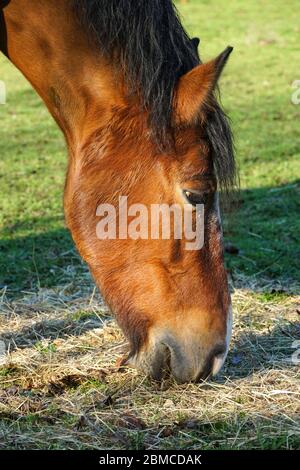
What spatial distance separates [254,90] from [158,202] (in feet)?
28.3

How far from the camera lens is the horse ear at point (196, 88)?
3.11 meters

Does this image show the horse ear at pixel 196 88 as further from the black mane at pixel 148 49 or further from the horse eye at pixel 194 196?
the horse eye at pixel 194 196

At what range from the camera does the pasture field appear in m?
3.48

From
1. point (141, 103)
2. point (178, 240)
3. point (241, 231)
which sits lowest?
point (241, 231)

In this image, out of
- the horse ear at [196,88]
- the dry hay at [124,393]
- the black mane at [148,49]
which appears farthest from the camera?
the dry hay at [124,393]

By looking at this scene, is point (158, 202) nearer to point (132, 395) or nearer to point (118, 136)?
point (118, 136)

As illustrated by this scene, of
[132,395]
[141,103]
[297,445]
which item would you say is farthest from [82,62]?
[297,445]

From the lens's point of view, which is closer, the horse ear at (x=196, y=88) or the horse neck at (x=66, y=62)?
the horse ear at (x=196, y=88)

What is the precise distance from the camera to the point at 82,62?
336cm

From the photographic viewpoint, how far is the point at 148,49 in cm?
328

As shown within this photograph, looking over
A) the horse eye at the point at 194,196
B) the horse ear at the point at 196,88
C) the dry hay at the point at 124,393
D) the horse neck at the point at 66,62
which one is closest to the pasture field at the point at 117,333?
the dry hay at the point at 124,393

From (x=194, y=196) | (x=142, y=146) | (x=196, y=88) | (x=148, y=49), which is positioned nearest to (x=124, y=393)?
(x=194, y=196)

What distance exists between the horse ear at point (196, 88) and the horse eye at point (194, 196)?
29 centimetres

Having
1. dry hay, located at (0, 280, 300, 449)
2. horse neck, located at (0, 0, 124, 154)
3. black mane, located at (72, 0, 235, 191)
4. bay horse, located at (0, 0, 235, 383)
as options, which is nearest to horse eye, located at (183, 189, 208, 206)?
bay horse, located at (0, 0, 235, 383)
